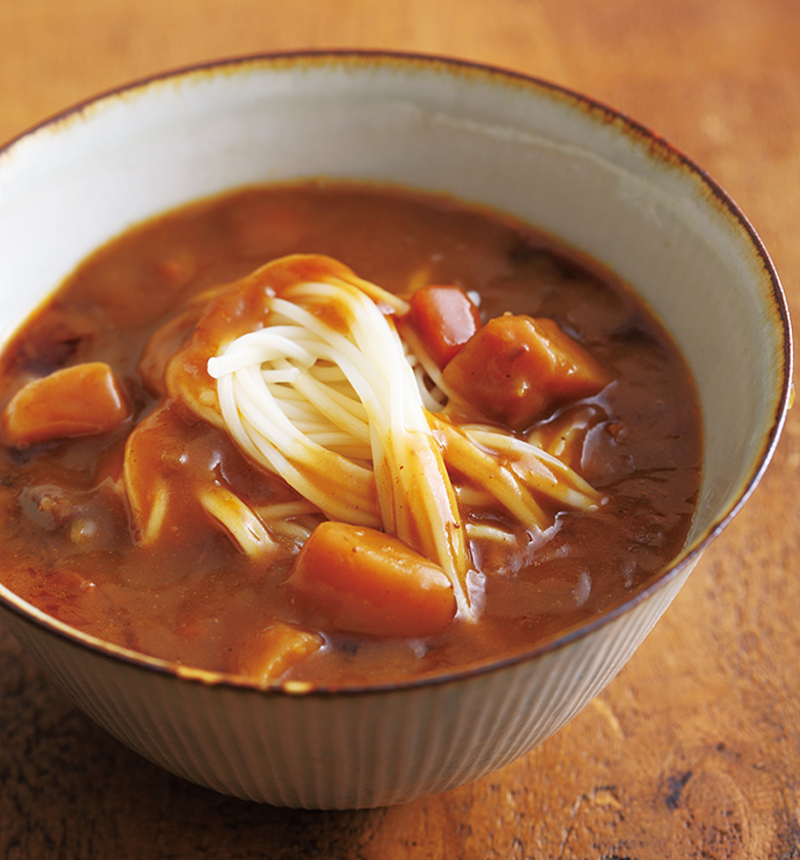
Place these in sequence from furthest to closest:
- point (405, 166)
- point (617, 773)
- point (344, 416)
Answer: point (405, 166) → point (344, 416) → point (617, 773)

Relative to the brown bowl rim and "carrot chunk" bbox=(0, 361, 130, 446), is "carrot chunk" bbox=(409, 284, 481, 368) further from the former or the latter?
"carrot chunk" bbox=(0, 361, 130, 446)

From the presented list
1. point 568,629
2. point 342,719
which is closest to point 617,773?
point 568,629

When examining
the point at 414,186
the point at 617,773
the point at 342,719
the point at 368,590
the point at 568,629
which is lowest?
the point at 617,773

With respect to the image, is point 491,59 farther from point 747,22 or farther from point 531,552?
point 531,552

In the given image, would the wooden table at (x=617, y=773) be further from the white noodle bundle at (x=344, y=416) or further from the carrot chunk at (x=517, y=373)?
the carrot chunk at (x=517, y=373)

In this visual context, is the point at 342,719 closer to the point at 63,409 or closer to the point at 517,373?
the point at 517,373

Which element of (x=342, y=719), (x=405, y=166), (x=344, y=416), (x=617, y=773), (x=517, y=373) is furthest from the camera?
(x=405, y=166)

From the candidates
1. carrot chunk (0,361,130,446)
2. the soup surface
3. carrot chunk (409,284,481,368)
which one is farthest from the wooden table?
carrot chunk (409,284,481,368)

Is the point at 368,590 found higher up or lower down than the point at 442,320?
lower down
